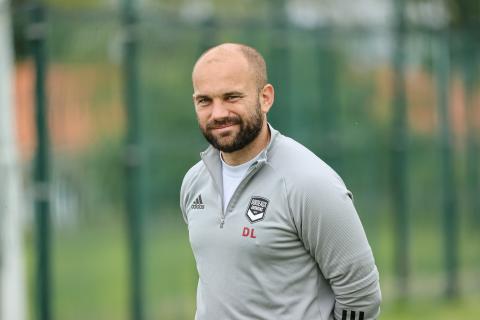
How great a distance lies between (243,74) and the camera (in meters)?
4.02

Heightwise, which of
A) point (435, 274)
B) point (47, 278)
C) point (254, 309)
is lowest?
point (435, 274)

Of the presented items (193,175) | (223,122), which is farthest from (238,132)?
(193,175)

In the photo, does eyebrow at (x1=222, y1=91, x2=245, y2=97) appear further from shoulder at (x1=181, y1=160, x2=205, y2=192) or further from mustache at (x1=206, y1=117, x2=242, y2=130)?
shoulder at (x1=181, y1=160, x2=205, y2=192)

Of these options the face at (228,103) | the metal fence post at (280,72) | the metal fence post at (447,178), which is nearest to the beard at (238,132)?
the face at (228,103)

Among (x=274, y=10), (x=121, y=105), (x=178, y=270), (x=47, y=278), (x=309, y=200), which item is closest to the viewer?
(x=309, y=200)

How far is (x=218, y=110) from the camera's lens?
3.97 meters

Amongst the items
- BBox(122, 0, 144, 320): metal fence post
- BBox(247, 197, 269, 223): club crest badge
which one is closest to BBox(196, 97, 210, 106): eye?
BBox(247, 197, 269, 223): club crest badge

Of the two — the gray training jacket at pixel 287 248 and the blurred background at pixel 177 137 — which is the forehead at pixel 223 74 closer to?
the gray training jacket at pixel 287 248

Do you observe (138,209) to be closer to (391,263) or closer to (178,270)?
(178,270)

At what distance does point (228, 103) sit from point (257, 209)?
387 mm

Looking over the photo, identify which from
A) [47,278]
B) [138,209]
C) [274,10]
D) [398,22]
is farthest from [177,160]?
[398,22]

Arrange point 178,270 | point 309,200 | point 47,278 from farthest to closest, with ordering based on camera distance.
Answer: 1. point 178,270
2. point 47,278
3. point 309,200

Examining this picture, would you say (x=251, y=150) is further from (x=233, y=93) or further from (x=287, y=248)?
(x=287, y=248)

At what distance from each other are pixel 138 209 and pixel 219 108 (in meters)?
5.37
